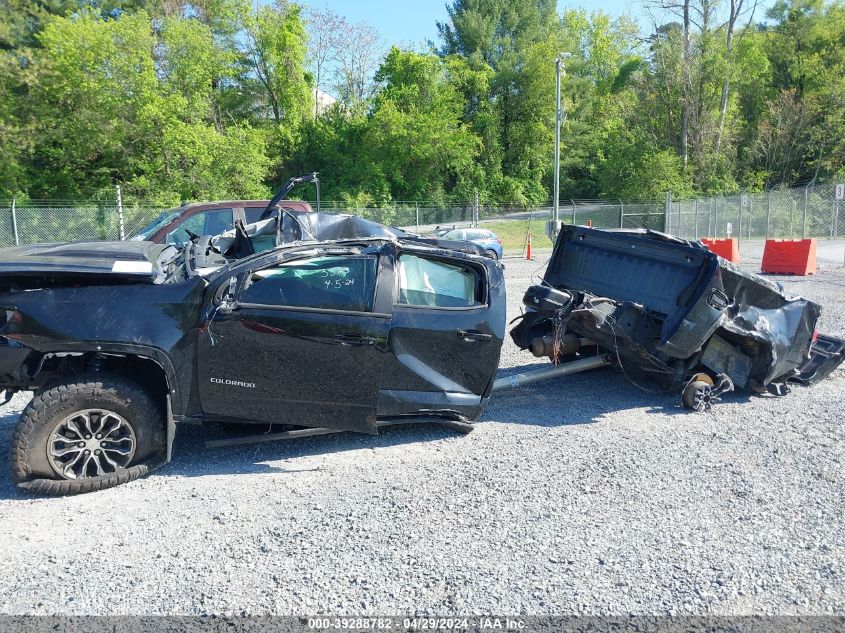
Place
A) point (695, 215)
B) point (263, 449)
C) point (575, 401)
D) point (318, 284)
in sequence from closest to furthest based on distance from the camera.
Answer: point (318, 284) → point (263, 449) → point (575, 401) → point (695, 215)

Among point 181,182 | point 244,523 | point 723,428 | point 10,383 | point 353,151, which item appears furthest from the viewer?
point 353,151

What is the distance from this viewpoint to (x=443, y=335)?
16.4ft

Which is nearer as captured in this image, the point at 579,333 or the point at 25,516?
the point at 25,516

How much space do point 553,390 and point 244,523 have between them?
12.8 ft

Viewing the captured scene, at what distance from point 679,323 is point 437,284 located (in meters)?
2.22

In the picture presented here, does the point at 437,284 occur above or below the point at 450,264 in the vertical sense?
below

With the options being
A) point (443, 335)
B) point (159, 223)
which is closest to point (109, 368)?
point (443, 335)

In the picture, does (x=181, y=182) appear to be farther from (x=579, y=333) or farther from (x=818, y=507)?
(x=818, y=507)

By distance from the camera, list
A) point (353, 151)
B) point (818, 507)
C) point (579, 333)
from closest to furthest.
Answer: point (818, 507) < point (579, 333) < point (353, 151)

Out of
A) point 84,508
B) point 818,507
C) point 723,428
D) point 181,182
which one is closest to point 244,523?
point 84,508

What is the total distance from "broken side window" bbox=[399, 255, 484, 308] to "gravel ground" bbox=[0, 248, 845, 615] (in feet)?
3.77

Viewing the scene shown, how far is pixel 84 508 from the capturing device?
13.4ft

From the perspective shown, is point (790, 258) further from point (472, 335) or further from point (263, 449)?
point (263, 449)

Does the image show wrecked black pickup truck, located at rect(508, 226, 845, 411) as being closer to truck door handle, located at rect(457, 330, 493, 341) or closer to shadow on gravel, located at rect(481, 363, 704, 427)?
shadow on gravel, located at rect(481, 363, 704, 427)
